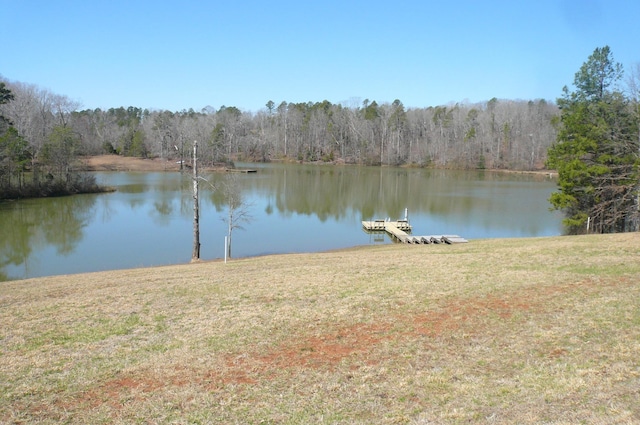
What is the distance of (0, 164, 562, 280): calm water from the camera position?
896 inches

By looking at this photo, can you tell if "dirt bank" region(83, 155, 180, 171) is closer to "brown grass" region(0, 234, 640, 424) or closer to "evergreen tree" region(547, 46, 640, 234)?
"evergreen tree" region(547, 46, 640, 234)

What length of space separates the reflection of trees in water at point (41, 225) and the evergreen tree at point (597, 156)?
25986 mm

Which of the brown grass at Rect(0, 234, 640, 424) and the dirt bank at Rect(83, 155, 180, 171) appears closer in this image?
the brown grass at Rect(0, 234, 640, 424)

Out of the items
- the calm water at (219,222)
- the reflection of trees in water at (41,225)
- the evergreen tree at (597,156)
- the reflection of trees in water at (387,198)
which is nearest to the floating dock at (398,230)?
the calm water at (219,222)

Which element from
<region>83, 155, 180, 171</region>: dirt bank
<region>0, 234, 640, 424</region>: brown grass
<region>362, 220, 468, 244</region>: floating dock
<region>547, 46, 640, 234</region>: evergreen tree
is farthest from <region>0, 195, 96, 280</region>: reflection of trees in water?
<region>83, 155, 180, 171</region>: dirt bank

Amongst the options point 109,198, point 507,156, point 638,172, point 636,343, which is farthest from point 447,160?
point 636,343

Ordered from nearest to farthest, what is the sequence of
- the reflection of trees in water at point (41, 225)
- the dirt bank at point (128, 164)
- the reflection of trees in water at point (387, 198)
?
the reflection of trees in water at point (41, 225) < the reflection of trees in water at point (387, 198) < the dirt bank at point (128, 164)

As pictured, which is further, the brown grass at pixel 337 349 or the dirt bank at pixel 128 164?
the dirt bank at pixel 128 164

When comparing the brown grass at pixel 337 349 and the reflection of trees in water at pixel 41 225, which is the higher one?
the brown grass at pixel 337 349

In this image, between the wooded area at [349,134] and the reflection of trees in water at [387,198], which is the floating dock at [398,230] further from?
the wooded area at [349,134]

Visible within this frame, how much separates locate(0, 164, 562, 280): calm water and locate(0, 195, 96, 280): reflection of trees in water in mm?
54

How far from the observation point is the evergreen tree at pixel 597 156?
83.0 ft

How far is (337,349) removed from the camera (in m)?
6.98

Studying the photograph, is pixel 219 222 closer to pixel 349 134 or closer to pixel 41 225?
pixel 41 225
